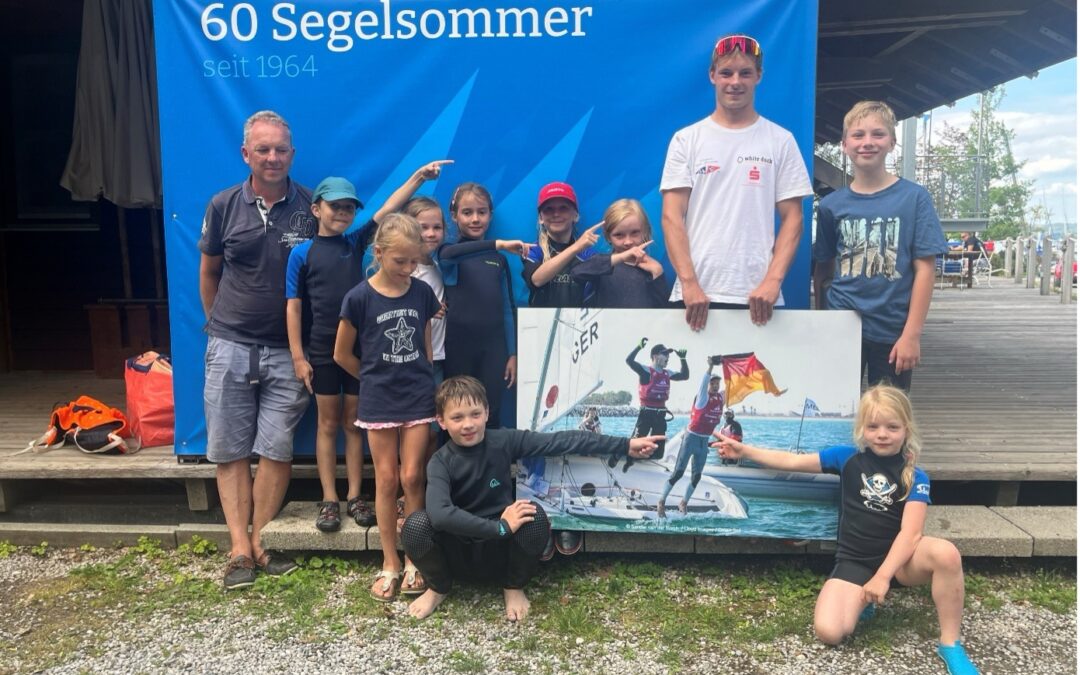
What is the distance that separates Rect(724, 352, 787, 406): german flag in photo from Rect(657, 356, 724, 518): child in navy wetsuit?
0.14 feet

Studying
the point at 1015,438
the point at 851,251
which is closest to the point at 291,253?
the point at 851,251

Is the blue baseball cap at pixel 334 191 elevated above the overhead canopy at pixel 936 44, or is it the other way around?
the overhead canopy at pixel 936 44

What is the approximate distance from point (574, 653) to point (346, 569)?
1.22 m

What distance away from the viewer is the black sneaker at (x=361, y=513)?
3545mm

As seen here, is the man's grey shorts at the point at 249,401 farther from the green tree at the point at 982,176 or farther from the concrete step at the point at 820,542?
the green tree at the point at 982,176

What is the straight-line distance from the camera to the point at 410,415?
10.4 feet

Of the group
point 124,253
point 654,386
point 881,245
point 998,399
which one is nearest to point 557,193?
point 654,386

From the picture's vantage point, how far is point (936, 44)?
6727mm

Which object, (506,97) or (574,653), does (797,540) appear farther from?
(506,97)

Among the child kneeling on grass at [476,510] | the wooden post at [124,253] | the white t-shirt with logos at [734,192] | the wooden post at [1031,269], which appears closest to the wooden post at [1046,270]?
the wooden post at [1031,269]

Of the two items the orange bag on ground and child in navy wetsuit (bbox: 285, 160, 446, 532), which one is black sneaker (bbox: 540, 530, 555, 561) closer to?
child in navy wetsuit (bbox: 285, 160, 446, 532)

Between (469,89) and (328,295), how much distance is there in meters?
1.18

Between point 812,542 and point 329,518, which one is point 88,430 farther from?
point 812,542

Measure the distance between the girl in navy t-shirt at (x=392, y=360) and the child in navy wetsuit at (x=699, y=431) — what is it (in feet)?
3.52
